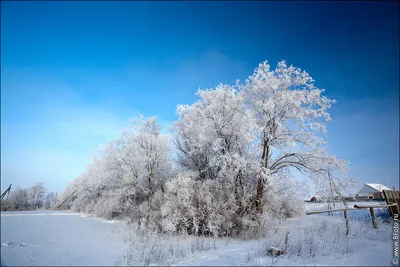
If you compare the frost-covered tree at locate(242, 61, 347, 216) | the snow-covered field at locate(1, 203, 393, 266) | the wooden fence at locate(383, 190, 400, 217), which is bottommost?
the snow-covered field at locate(1, 203, 393, 266)

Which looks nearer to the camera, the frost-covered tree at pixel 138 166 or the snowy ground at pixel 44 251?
the snowy ground at pixel 44 251

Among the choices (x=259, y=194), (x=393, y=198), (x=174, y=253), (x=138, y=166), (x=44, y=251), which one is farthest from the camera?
(x=138, y=166)

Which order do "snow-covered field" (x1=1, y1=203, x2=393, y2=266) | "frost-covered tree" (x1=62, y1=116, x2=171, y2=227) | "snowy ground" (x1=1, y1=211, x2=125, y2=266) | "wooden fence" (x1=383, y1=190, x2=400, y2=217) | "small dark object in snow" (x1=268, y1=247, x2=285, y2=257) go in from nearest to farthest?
1. "snowy ground" (x1=1, y1=211, x2=125, y2=266)
2. "snow-covered field" (x1=1, y1=203, x2=393, y2=266)
3. "small dark object in snow" (x1=268, y1=247, x2=285, y2=257)
4. "wooden fence" (x1=383, y1=190, x2=400, y2=217)
5. "frost-covered tree" (x1=62, y1=116, x2=171, y2=227)

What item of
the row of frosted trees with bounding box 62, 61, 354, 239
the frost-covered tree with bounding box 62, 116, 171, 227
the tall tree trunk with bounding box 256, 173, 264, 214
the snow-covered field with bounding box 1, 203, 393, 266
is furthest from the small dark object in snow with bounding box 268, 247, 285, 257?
the frost-covered tree with bounding box 62, 116, 171, 227

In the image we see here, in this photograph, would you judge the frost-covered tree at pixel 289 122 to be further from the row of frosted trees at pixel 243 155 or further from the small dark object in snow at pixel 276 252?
the small dark object in snow at pixel 276 252

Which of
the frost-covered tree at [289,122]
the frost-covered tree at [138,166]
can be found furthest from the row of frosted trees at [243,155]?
the frost-covered tree at [138,166]

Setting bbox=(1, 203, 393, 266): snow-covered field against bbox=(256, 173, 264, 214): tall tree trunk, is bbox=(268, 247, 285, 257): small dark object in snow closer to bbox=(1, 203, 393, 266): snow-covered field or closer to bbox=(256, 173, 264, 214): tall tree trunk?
bbox=(1, 203, 393, 266): snow-covered field

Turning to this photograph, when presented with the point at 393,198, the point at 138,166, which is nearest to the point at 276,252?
the point at 393,198

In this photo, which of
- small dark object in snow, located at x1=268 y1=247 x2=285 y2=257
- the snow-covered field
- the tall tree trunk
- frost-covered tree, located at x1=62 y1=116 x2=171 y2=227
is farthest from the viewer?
frost-covered tree, located at x1=62 y1=116 x2=171 y2=227

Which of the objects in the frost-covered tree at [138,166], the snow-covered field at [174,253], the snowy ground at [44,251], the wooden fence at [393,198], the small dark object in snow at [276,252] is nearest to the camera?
the snowy ground at [44,251]

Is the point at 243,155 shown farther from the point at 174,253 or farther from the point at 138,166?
the point at 138,166

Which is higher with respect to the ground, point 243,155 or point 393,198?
point 243,155

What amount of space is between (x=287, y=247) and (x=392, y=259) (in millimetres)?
3336

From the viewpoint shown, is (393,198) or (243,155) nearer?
(393,198)
